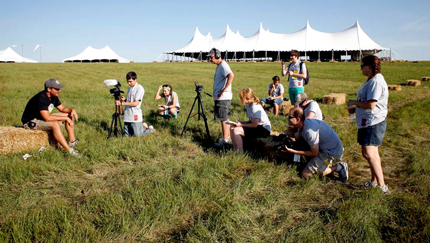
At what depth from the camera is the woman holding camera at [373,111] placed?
3.55 m

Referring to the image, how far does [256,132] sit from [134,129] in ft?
8.38

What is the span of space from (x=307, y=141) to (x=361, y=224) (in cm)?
133

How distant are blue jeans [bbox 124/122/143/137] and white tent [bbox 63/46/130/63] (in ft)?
228

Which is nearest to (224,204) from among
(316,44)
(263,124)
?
(263,124)

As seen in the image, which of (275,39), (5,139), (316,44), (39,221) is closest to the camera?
(39,221)

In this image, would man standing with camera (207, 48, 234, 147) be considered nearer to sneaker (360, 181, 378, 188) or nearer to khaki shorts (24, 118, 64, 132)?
sneaker (360, 181, 378, 188)

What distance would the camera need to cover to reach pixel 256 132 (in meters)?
5.23

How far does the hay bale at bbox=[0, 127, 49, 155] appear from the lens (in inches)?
194

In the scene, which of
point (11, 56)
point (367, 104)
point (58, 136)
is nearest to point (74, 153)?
point (58, 136)

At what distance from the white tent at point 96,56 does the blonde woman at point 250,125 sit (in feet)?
233

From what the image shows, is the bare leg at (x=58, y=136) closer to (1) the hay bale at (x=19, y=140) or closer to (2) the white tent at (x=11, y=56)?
(1) the hay bale at (x=19, y=140)

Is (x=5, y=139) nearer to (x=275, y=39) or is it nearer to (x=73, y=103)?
(x=73, y=103)

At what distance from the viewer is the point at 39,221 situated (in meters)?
2.84

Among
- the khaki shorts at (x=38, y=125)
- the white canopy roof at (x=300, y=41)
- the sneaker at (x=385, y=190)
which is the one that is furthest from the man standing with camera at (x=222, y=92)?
the white canopy roof at (x=300, y=41)
